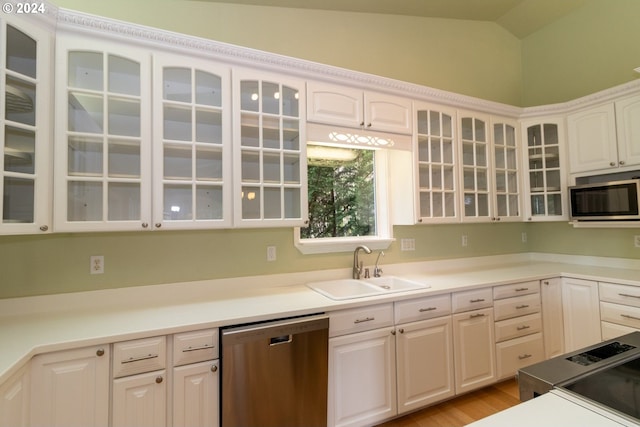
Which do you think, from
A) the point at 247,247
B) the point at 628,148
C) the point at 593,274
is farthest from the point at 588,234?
the point at 247,247

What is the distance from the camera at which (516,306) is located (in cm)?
237

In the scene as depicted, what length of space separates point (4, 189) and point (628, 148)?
4241 millimetres

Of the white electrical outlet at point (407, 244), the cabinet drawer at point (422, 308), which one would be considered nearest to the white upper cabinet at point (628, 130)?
the white electrical outlet at point (407, 244)

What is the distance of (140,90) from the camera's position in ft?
5.44

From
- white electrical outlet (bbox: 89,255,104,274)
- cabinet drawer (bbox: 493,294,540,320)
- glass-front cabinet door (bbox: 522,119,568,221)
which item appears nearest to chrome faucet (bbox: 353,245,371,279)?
cabinet drawer (bbox: 493,294,540,320)

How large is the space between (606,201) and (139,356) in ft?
11.7

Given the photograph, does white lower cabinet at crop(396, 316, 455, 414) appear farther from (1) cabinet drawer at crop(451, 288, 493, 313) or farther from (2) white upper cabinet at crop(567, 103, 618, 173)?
(2) white upper cabinet at crop(567, 103, 618, 173)

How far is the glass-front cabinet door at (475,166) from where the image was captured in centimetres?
272

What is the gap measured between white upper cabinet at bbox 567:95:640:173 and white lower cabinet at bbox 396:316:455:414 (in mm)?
2059

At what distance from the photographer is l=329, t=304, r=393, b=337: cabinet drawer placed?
174 centimetres

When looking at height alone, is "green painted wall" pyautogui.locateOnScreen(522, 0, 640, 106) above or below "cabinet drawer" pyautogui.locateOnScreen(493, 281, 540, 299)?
above

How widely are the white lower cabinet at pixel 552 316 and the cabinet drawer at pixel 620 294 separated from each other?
29 centimetres

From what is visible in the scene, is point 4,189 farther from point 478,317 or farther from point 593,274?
point 593,274

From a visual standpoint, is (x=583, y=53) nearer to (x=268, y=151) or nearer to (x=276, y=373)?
(x=268, y=151)
